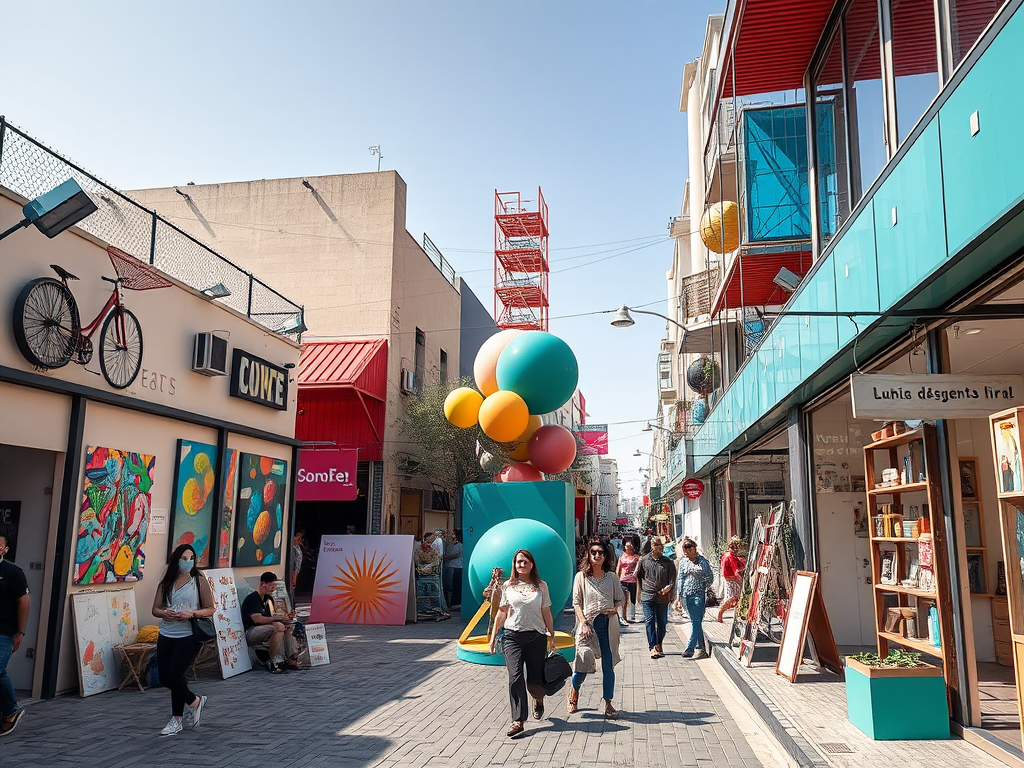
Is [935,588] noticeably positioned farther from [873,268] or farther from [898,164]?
[898,164]

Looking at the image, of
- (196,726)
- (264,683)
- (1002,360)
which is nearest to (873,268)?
(1002,360)

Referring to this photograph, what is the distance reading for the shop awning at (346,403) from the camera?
2236cm

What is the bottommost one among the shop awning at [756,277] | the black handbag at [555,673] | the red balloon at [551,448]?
the black handbag at [555,673]

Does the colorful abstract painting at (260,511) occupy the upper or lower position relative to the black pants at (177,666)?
upper

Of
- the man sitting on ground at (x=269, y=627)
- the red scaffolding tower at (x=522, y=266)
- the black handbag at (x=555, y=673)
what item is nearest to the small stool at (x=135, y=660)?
the man sitting on ground at (x=269, y=627)

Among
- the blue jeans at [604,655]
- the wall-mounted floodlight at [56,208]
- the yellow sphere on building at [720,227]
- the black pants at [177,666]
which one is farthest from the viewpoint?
the yellow sphere on building at [720,227]

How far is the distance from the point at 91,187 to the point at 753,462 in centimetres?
1622

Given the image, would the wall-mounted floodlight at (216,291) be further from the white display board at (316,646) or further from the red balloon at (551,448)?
the red balloon at (551,448)

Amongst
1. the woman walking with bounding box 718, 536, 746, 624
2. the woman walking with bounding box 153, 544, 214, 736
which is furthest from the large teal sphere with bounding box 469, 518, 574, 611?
the woman walking with bounding box 153, 544, 214, 736

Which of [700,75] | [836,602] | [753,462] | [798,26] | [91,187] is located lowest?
[836,602]

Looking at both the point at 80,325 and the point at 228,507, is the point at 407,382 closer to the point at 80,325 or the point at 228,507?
the point at 228,507

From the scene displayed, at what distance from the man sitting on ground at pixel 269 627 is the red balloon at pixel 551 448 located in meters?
5.63

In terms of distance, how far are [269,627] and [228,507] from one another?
8.83 feet

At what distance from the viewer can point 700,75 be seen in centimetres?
3178
